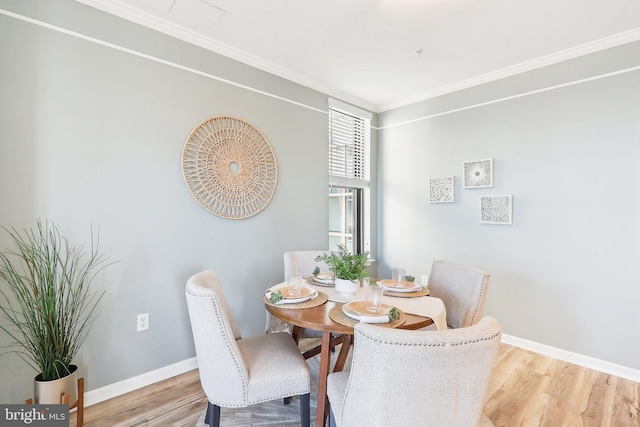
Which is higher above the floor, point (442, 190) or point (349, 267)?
point (442, 190)

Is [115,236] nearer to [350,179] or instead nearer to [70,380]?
[70,380]

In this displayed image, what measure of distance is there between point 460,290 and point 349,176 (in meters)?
1.90

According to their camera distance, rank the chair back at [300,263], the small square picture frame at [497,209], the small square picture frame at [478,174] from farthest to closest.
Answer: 1. the small square picture frame at [478,174]
2. the small square picture frame at [497,209]
3. the chair back at [300,263]

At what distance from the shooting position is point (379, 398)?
0.92m

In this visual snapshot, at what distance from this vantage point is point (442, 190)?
320cm

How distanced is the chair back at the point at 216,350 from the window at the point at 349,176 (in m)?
2.18

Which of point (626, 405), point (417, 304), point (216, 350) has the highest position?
point (417, 304)

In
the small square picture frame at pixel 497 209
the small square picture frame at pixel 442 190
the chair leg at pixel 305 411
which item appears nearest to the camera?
the chair leg at pixel 305 411

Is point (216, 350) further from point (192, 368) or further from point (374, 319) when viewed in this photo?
point (192, 368)

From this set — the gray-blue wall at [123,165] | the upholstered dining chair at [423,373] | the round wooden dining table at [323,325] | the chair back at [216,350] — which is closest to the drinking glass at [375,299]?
the round wooden dining table at [323,325]

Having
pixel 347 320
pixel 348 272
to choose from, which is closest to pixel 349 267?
pixel 348 272

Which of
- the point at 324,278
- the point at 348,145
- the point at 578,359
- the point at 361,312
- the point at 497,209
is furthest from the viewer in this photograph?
the point at 348,145

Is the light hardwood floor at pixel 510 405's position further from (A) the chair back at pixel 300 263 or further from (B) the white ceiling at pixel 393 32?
(B) the white ceiling at pixel 393 32

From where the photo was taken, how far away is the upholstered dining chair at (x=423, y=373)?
0.85m
